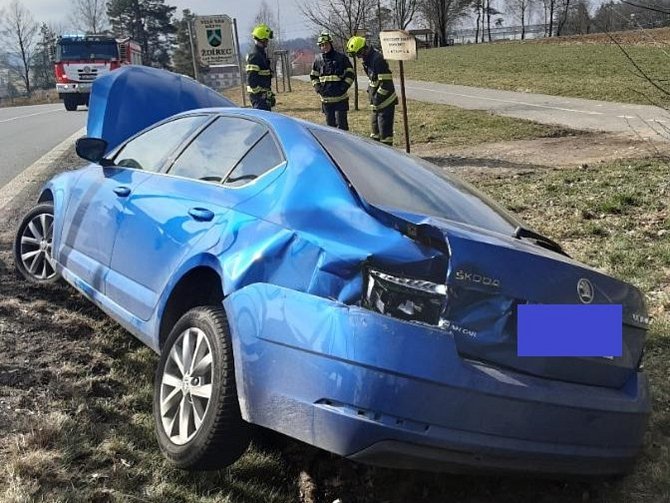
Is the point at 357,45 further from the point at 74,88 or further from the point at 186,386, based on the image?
the point at 74,88

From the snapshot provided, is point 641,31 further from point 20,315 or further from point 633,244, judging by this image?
point 20,315

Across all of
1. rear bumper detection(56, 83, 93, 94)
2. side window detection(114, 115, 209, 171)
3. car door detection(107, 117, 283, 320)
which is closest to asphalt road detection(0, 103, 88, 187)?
rear bumper detection(56, 83, 93, 94)

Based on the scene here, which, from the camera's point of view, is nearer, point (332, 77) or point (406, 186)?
point (406, 186)

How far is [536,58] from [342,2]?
56.9 ft

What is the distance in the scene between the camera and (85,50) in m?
27.6

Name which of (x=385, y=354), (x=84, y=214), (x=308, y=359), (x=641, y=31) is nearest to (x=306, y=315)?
(x=308, y=359)

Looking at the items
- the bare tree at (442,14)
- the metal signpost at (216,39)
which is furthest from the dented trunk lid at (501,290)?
the bare tree at (442,14)

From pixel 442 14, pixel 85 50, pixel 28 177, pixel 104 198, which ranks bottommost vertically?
pixel 28 177

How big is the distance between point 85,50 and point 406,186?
27.6 metres

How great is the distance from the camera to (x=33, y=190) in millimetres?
8406

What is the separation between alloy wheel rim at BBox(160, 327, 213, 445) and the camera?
2783 millimetres

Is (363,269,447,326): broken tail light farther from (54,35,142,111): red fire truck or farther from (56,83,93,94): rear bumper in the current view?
(56,83,93,94): rear bumper

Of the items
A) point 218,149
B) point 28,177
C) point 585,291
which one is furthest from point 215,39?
point 585,291

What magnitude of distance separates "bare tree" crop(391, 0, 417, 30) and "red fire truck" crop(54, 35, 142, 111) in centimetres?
1175
